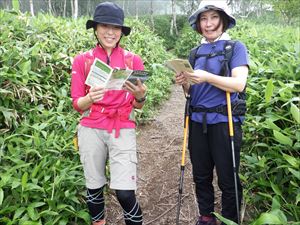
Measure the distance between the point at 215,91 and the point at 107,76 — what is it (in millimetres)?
890

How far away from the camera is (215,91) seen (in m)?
2.59

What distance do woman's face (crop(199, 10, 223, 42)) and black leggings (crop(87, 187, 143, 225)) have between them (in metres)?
1.43

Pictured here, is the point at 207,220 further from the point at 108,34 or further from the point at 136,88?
the point at 108,34

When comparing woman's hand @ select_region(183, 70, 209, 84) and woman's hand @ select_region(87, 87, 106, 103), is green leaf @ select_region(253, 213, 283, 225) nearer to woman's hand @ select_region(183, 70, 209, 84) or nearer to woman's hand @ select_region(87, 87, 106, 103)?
woman's hand @ select_region(183, 70, 209, 84)

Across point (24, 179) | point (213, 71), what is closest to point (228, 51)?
point (213, 71)

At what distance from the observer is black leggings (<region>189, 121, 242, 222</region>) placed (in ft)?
8.51

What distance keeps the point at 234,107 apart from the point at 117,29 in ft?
3.70

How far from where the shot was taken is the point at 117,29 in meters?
2.55

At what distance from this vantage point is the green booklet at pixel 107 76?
2.28 m

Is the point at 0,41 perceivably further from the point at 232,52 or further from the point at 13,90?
the point at 232,52

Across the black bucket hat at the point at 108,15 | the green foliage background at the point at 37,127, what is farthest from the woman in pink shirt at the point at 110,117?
the green foliage background at the point at 37,127

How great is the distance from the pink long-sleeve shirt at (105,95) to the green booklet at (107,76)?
0.20m

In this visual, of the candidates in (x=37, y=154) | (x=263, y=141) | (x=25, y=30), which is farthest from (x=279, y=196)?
(x=25, y=30)

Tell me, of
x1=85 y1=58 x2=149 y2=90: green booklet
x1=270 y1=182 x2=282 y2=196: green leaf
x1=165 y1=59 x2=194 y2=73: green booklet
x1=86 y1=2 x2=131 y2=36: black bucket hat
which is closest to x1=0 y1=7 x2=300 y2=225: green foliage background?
x1=270 y1=182 x2=282 y2=196: green leaf
